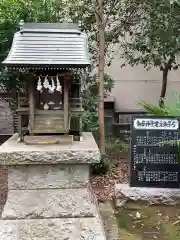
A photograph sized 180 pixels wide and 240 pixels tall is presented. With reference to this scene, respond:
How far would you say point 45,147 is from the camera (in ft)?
16.3

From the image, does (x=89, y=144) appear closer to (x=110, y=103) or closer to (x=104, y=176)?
(x=104, y=176)

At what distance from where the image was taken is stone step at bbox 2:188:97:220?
488 cm

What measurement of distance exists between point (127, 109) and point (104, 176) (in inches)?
183

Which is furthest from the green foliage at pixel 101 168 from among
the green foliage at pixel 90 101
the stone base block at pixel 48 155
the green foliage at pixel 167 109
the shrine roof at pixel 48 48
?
the shrine roof at pixel 48 48

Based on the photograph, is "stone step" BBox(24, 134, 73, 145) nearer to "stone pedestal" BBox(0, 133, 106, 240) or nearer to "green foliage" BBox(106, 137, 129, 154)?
"stone pedestal" BBox(0, 133, 106, 240)

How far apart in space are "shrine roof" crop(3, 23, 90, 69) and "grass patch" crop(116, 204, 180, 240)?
2189 mm

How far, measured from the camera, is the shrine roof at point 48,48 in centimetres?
484

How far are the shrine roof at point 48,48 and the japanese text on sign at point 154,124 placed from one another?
5.08 feet

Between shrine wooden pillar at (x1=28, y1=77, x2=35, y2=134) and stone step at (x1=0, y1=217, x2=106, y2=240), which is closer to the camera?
stone step at (x1=0, y1=217, x2=106, y2=240)

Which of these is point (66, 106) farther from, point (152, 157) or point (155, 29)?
point (155, 29)

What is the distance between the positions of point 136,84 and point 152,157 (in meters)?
5.79

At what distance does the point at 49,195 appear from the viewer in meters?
4.91

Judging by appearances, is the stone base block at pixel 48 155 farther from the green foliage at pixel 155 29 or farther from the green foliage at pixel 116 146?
the green foliage at pixel 116 146

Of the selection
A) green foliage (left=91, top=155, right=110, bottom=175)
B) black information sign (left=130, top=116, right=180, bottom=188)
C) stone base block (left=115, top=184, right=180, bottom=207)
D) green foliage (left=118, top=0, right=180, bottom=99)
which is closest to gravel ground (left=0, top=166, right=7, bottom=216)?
green foliage (left=91, top=155, right=110, bottom=175)
